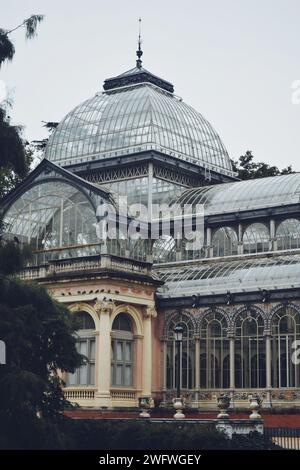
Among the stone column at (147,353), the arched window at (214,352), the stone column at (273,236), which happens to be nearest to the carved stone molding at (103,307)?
the stone column at (147,353)

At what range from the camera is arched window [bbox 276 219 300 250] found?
48281 mm

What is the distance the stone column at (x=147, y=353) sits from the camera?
46.5m

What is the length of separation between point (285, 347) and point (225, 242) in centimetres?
842

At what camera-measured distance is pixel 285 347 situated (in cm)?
4353

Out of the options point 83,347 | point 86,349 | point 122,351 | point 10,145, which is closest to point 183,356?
point 122,351

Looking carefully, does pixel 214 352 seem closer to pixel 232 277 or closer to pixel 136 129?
pixel 232 277

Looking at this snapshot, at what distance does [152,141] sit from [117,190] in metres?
3.25

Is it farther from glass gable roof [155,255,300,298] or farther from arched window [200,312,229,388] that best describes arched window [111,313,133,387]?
arched window [200,312,229,388]

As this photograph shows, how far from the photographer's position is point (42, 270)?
1849 inches

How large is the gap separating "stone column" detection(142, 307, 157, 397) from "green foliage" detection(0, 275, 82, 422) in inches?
431

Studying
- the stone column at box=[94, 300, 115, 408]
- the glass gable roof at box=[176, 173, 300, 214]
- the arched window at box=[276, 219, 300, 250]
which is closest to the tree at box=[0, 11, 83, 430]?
the stone column at box=[94, 300, 115, 408]

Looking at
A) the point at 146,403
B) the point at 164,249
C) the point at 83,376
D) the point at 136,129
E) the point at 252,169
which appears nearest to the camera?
the point at 146,403
